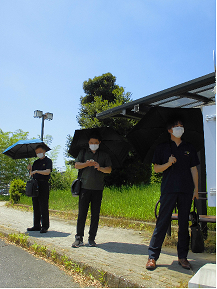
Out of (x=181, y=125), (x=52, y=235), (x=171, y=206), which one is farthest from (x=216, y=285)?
(x=52, y=235)

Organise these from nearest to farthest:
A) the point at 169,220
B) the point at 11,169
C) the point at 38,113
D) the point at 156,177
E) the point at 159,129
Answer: the point at 169,220 → the point at 159,129 → the point at 156,177 → the point at 38,113 → the point at 11,169

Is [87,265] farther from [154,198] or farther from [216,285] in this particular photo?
[154,198]

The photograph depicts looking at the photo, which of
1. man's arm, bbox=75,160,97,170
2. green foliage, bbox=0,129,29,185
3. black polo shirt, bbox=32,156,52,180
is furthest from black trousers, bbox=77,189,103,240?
green foliage, bbox=0,129,29,185

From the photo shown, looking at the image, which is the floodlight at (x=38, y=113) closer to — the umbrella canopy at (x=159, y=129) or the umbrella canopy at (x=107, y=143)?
the umbrella canopy at (x=107, y=143)

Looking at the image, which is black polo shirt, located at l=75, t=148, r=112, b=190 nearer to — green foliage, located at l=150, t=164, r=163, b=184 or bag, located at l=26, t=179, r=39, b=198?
bag, located at l=26, t=179, r=39, b=198

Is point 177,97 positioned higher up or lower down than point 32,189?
higher up

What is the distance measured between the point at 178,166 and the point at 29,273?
2.58 meters

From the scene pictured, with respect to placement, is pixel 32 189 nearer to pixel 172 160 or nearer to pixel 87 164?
pixel 87 164

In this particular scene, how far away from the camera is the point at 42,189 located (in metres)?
6.79

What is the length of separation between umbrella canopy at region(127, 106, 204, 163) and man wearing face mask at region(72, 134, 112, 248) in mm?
887

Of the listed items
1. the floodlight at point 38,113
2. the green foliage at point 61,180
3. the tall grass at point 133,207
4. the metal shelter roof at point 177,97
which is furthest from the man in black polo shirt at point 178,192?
the green foliage at point 61,180

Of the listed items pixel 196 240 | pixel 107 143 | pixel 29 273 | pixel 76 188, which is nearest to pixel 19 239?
pixel 76 188

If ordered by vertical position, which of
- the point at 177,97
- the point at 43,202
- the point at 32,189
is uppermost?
the point at 177,97

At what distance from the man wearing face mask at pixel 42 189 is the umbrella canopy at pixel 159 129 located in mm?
2973
